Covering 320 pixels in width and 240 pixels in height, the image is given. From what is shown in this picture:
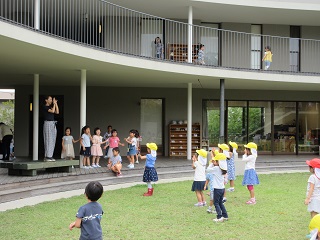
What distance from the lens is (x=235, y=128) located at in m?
21.5

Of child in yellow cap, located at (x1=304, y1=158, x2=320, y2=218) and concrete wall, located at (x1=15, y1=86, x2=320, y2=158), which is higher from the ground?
concrete wall, located at (x1=15, y1=86, x2=320, y2=158)

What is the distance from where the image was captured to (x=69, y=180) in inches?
472

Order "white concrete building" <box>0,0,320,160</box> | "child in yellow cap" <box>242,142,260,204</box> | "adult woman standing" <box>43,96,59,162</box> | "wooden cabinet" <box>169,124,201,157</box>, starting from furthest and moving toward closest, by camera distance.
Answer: "wooden cabinet" <box>169,124,201,157</box>
"white concrete building" <box>0,0,320,160</box>
"adult woman standing" <box>43,96,59,162</box>
"child in yellow cap" <box>242,142,260,204</box>

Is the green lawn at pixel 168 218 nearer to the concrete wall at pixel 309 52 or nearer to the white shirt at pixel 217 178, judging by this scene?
the white shirt at pixel 217 178

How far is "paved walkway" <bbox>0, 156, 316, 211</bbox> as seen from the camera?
33.1ft

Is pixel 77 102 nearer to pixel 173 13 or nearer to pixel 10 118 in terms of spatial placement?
pixel 173 13

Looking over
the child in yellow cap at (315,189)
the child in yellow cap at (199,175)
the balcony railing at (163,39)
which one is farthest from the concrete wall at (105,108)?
the child in yellow cap at (315,189)

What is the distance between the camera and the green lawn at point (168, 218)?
7.44 m

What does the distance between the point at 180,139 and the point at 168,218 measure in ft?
37.1

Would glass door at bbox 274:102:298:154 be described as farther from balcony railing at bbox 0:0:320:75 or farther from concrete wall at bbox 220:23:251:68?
concrete wall at bbox 220:23:251:68

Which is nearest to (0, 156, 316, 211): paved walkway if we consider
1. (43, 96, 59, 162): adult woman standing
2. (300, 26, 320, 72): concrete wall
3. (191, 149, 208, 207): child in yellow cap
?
(43, 96, 59, 162): adult woman standing

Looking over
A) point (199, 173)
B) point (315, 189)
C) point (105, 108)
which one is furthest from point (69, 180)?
point (105, 108)

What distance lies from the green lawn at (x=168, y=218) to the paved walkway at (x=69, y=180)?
59 centimetres

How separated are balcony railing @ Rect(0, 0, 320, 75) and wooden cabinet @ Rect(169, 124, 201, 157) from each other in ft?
10.1
